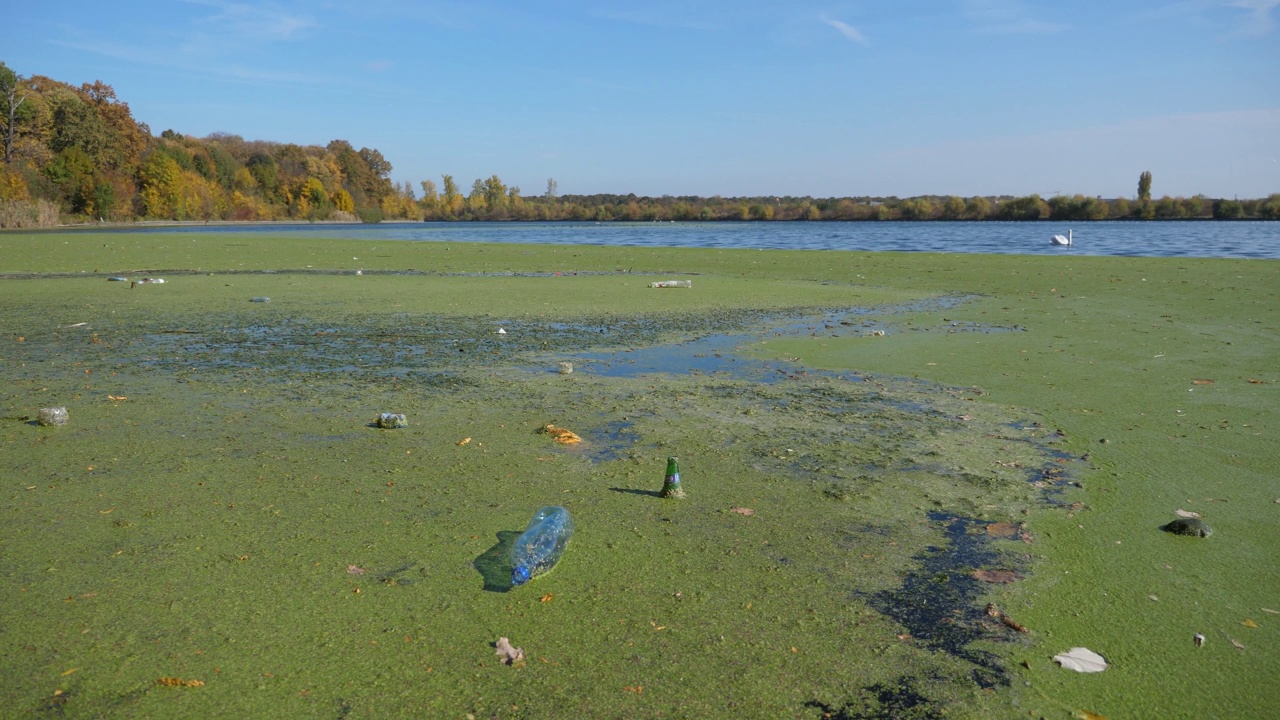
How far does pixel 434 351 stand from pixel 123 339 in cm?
301

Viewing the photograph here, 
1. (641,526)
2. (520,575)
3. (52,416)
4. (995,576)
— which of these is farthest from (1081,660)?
(52,416)

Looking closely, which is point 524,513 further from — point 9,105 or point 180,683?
point 9,105

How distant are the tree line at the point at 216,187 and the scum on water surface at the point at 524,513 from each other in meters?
48.2

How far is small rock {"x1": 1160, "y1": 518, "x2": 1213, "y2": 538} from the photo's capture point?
316cm

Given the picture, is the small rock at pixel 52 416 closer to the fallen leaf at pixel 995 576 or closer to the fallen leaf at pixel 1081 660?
the fallen leaf at pixel 995 576

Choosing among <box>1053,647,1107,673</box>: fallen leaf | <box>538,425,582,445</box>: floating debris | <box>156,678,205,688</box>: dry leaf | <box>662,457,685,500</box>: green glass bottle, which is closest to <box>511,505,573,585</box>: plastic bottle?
<box>662,457,685,500</box>: green glass bottle

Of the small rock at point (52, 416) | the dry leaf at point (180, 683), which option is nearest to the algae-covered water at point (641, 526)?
the dry leaf at point (180, 683)

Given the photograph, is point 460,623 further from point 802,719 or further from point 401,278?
point 401,278

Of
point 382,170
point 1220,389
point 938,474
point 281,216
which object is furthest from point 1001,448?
point 382,170

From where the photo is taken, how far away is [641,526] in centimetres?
321

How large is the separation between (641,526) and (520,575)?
2.20ft

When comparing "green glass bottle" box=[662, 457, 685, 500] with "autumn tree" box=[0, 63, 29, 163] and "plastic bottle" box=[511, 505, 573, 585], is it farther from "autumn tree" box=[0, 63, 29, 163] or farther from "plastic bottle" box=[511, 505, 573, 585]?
"autumn tree" box=[0, 63, 29, 163]

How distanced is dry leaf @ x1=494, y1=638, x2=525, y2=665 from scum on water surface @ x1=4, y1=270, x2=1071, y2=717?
0.09 m

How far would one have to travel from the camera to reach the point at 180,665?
2150mm
